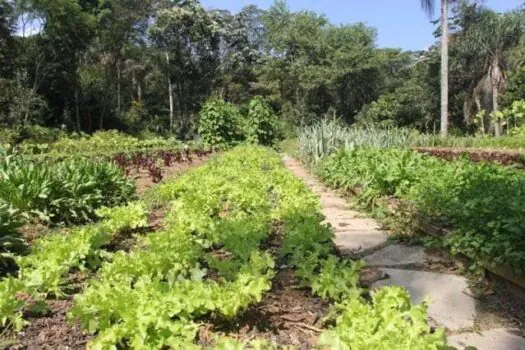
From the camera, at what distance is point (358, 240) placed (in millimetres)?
4754

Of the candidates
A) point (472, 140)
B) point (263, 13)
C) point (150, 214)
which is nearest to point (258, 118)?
point (472, 140)

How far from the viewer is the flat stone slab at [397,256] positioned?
405 cm

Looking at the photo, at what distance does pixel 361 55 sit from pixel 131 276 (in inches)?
1247

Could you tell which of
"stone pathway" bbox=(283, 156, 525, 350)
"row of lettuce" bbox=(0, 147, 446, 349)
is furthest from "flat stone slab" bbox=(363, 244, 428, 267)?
"row of lettuce" bbox=(0, 147, 446, 349)

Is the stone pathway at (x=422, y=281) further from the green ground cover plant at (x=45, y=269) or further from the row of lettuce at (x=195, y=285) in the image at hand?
the green ground cover plant at (x=45, y=269)

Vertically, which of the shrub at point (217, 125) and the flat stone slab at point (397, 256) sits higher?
the shrub at point (217, 125)

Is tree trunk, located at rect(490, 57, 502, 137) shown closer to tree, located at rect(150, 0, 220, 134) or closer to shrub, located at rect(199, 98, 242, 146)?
shrub, located at rect(199, 98, 242, 146)

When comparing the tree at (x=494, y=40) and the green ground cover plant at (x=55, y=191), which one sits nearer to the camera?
the green ground cover plant at (x=55, y=191)

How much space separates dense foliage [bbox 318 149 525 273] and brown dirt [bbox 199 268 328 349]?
137 cm

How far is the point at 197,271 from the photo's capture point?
2846 millimetres

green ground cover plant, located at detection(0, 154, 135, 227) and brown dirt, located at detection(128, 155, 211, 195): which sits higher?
green ground cover plant, located at detection(0, 154, 135, 227)

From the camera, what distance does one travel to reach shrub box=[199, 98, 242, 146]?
19.7 m

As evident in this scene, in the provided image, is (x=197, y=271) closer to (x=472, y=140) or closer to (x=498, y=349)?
(x=498, y=349)

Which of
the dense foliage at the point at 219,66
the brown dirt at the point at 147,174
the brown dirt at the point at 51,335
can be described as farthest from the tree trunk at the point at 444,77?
the brown dirt at the point at 51,335
